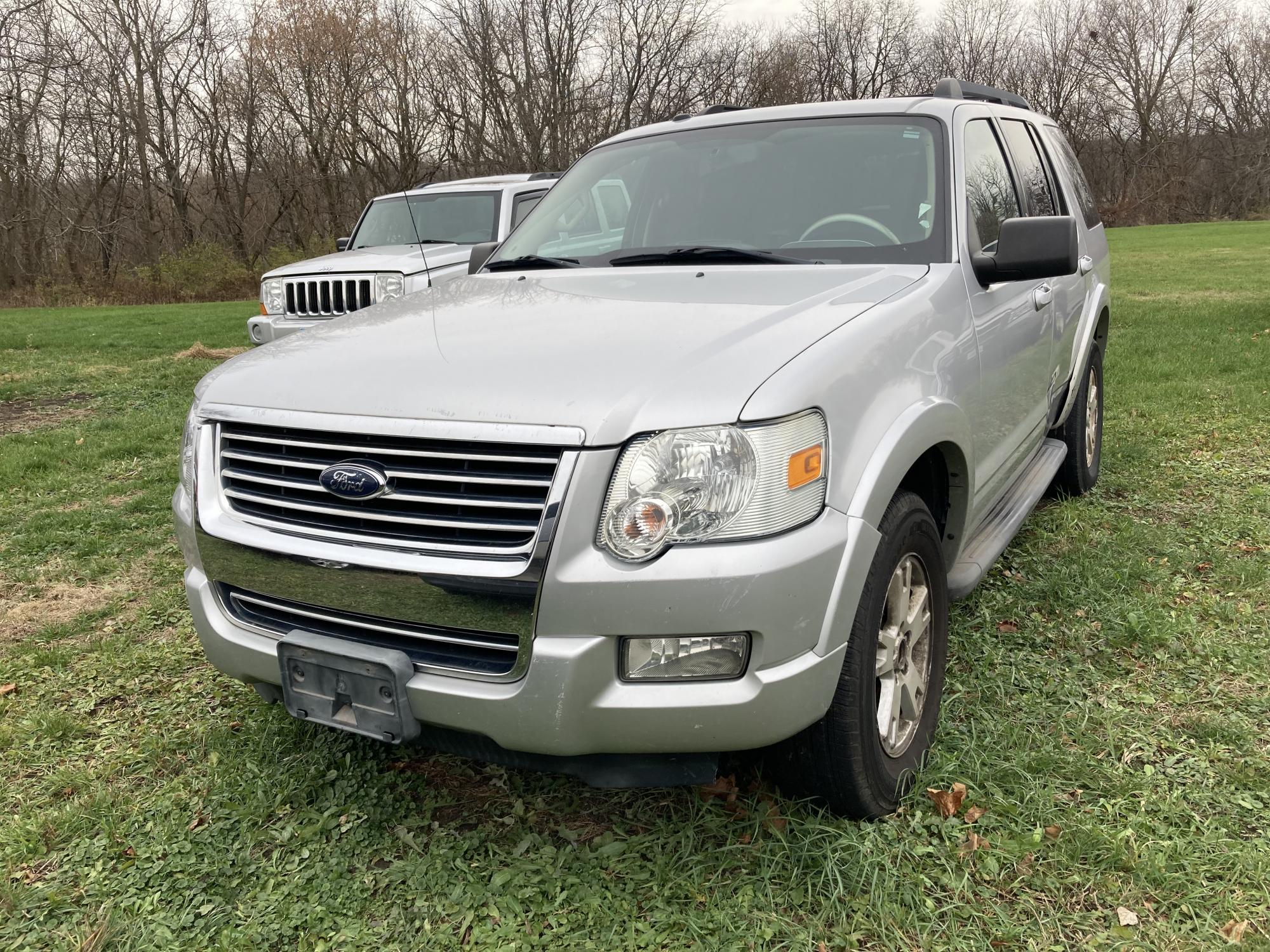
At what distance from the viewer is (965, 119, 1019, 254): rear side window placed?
336 cm

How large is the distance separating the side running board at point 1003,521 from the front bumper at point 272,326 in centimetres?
667

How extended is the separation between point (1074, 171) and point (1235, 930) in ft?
13.6

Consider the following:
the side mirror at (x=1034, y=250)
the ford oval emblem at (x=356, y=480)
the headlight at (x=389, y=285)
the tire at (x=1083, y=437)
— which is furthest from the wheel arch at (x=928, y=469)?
the headlight at (x=389, y=285)

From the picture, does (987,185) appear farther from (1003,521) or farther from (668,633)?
(668,633)

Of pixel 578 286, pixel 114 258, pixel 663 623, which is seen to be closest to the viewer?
pixel 663 623

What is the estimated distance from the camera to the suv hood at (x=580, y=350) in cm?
207

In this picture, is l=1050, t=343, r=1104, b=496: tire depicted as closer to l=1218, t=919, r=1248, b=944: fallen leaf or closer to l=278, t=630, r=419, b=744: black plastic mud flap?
l=1218, t=919, r=1248, b=944: fallen leaf

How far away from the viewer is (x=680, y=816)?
8.54 feet

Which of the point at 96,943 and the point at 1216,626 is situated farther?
the point at 1216,626

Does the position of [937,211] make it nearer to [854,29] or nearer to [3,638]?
[3,638]

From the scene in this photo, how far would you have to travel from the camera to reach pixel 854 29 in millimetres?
48812

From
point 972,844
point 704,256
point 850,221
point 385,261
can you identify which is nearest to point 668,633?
point 972,844

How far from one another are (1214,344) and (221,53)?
30.0 m

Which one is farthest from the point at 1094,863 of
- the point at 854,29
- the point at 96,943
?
the point at 854,29
